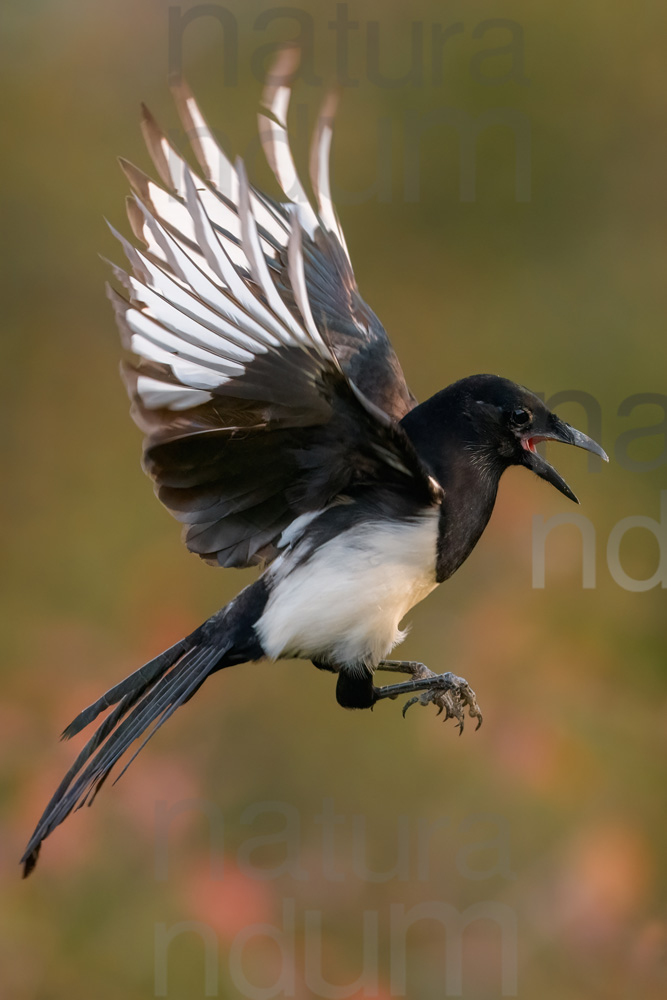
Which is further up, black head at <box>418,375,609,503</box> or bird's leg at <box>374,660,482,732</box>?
black head at <box>418,375,609,503</box>

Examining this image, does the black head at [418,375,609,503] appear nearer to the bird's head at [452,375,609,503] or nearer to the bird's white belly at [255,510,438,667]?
the bird's head at [452,375,609,503]

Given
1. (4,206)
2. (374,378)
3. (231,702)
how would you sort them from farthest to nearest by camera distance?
(4,206)
(231,702)
(374,378)

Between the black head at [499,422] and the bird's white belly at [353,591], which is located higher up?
the black head at [499,422]

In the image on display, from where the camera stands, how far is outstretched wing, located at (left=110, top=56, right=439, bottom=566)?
157 cm

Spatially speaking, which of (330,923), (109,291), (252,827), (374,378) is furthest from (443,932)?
(109,291)

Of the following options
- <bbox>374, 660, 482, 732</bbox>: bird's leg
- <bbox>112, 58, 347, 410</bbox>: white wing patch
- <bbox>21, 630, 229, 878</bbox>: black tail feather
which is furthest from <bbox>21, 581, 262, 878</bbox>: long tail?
<bbox>112, 58, 347, 410</bbox>: white wing patch

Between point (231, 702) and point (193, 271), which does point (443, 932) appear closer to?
point (231, 702)

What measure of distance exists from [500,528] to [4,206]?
2074mm

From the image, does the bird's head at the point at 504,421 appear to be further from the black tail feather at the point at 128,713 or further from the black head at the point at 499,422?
the black tail feather at the point at 128,713

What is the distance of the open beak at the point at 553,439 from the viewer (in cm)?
186

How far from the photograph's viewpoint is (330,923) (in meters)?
3.12

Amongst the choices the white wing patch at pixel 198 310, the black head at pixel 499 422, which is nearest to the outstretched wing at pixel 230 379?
the white wing patch at pixel 198 310

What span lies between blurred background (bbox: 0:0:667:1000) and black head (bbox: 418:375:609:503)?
156 centimetres

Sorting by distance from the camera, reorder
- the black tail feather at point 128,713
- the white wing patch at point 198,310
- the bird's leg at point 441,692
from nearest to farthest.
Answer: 1. the white wing patch at point 198,310
2. the black tail feather at point 128,713
3. the bird's leg at point 441,692
